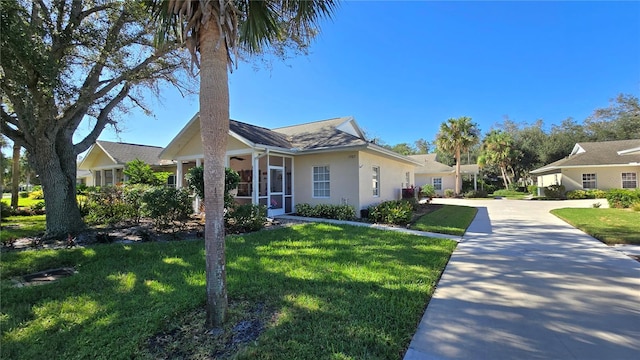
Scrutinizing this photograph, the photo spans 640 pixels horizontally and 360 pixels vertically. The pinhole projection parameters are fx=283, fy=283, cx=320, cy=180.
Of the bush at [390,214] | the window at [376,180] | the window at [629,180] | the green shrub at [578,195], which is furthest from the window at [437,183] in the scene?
the bush at [390,214]

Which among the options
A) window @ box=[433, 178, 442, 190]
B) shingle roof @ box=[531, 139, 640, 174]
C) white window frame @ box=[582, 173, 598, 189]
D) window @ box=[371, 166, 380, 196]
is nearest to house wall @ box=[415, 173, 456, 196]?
window @ box=[433, 178, 442, 190]

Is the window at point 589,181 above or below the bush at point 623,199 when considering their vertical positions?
above

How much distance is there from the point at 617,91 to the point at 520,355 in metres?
49.5

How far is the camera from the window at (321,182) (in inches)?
527

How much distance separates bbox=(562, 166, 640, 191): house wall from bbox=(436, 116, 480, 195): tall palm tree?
8.24m

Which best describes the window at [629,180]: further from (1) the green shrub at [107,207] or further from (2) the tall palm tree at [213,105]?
(1) the green shrub at [107,207]

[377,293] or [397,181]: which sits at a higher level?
[397,181]

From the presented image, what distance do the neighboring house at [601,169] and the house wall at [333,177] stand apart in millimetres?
23324

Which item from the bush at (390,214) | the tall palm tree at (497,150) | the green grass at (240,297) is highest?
the tall palm tree at (497,150)

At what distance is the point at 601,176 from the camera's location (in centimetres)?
2447

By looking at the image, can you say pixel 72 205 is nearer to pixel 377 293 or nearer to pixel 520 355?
pixel 377 293

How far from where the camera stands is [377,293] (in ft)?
14.0

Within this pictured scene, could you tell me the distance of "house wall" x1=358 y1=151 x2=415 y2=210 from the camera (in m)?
12.9

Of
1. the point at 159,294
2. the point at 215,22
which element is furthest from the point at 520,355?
the point at 215,22
